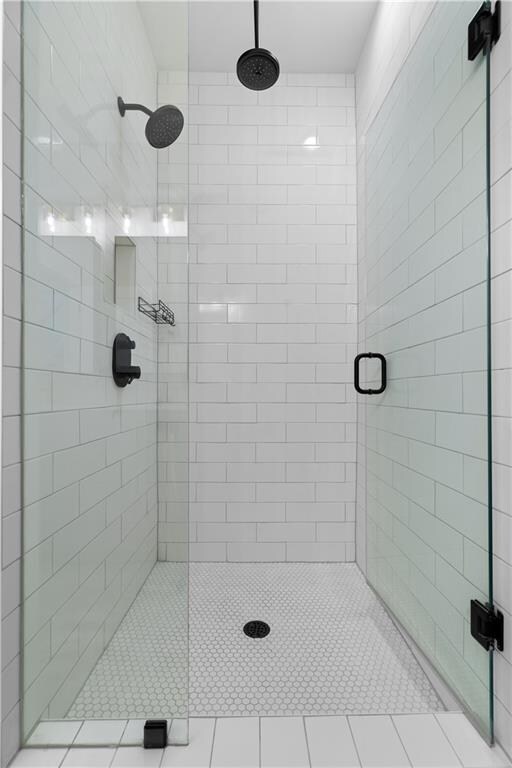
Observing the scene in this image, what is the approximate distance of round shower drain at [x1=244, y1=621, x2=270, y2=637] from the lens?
68.0 inches

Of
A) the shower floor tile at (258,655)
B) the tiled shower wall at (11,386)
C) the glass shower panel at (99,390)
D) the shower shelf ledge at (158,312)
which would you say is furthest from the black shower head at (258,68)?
the shower floor tile at (258,655)

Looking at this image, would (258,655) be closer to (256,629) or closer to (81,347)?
(256,629)

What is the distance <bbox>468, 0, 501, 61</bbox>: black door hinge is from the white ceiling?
1.23m

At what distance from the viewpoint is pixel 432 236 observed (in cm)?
149

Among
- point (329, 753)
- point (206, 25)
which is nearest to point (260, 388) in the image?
point (329, 753)

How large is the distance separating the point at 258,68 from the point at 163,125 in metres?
0.77

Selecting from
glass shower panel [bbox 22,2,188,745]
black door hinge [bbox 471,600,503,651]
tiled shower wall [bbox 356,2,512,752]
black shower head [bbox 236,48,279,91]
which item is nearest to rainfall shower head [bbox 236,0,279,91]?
black shower head [bbox 236,48,279,91]

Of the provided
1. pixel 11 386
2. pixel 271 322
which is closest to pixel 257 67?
pixel 271 322

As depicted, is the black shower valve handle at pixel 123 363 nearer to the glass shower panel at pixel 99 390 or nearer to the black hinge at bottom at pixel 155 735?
the glass shower panel at pixel 99 390

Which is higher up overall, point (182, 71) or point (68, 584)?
point (182, 71)

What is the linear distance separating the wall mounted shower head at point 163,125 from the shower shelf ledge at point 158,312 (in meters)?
0.45

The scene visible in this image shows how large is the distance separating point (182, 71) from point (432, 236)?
950mm

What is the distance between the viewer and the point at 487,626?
Result: 1.16 meters

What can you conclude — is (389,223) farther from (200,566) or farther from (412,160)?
(200,566)
